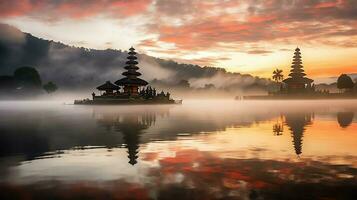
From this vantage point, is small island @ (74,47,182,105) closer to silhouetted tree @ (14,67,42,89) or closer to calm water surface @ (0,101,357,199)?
calm water surface @ (0,101,357,199)

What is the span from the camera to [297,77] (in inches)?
4537

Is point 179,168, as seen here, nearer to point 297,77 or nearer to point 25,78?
point 297,77

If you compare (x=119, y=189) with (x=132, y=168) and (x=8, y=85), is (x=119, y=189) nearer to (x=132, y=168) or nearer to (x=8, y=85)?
(x=132, y=168)

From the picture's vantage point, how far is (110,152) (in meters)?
15.9

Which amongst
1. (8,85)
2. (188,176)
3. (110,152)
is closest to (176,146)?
(110,152)

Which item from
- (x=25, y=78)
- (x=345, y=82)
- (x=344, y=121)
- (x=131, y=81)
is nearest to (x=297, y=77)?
(x=345, y=82)

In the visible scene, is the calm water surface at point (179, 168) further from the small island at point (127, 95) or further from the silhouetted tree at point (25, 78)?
the silhouetted tree at point (25, 78)

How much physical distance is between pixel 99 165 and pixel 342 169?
7861 millimetres

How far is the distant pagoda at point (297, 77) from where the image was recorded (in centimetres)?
11509

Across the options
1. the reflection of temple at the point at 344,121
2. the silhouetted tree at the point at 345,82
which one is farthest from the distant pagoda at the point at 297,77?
the reflection of temple at the point at 344,121

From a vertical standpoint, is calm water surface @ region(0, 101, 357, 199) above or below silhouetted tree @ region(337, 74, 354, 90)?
below

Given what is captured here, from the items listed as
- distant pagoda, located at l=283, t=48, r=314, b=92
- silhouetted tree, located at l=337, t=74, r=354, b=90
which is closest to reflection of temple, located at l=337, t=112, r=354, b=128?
distant pagoda, located at l=283, t=48, r=314, b=92

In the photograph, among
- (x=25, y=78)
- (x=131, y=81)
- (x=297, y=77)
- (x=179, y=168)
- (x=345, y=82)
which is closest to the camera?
(x=179, y=168)

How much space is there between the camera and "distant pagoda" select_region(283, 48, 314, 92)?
115088 mm
